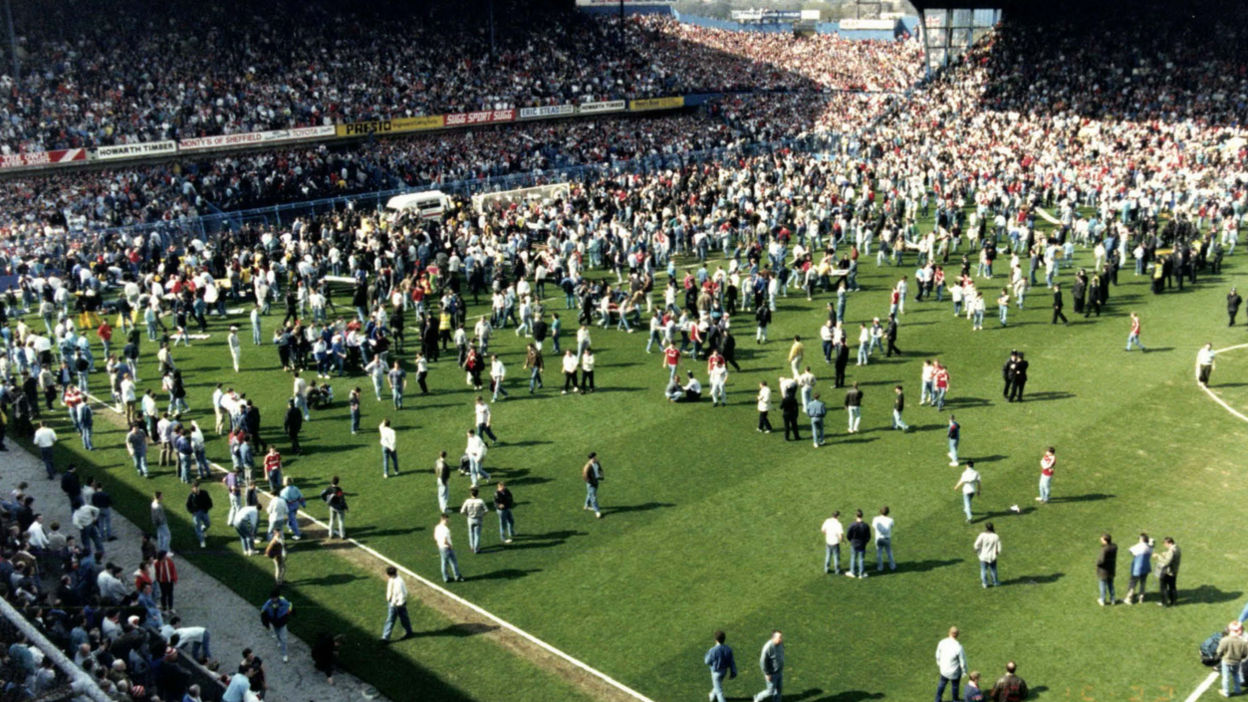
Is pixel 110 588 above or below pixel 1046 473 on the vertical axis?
below

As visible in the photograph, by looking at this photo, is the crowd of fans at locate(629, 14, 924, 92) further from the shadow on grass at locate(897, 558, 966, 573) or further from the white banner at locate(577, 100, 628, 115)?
the shadow on grass at locate(897, 558, 966, 573)

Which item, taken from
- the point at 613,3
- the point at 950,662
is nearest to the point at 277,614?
the point at 950,662

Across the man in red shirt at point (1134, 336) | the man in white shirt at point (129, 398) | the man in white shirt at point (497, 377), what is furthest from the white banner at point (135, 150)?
the man in red shirt at point (1134, 336)

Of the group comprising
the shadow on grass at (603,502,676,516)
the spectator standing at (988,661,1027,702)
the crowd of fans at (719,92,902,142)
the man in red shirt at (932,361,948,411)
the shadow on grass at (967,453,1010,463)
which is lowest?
the spectator standing at (988,661,1027,702)

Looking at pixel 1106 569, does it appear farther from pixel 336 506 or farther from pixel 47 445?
pixel 47 445

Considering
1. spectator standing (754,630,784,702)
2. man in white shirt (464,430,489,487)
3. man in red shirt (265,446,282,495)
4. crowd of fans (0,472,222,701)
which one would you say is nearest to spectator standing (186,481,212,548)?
crowd of fans (0,472,222,701)

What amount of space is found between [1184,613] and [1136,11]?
57.9 m

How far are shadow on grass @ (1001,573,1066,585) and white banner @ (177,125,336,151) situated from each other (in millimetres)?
45426

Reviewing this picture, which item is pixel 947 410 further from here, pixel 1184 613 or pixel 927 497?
pixel 1184 613

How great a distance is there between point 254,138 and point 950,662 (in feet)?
159

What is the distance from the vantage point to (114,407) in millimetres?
30562

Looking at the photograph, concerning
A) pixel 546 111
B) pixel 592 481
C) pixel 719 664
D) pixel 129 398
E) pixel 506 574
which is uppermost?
pixel 546 111

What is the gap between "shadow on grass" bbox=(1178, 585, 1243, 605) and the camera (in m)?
18.8

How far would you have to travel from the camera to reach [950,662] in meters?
16.1
